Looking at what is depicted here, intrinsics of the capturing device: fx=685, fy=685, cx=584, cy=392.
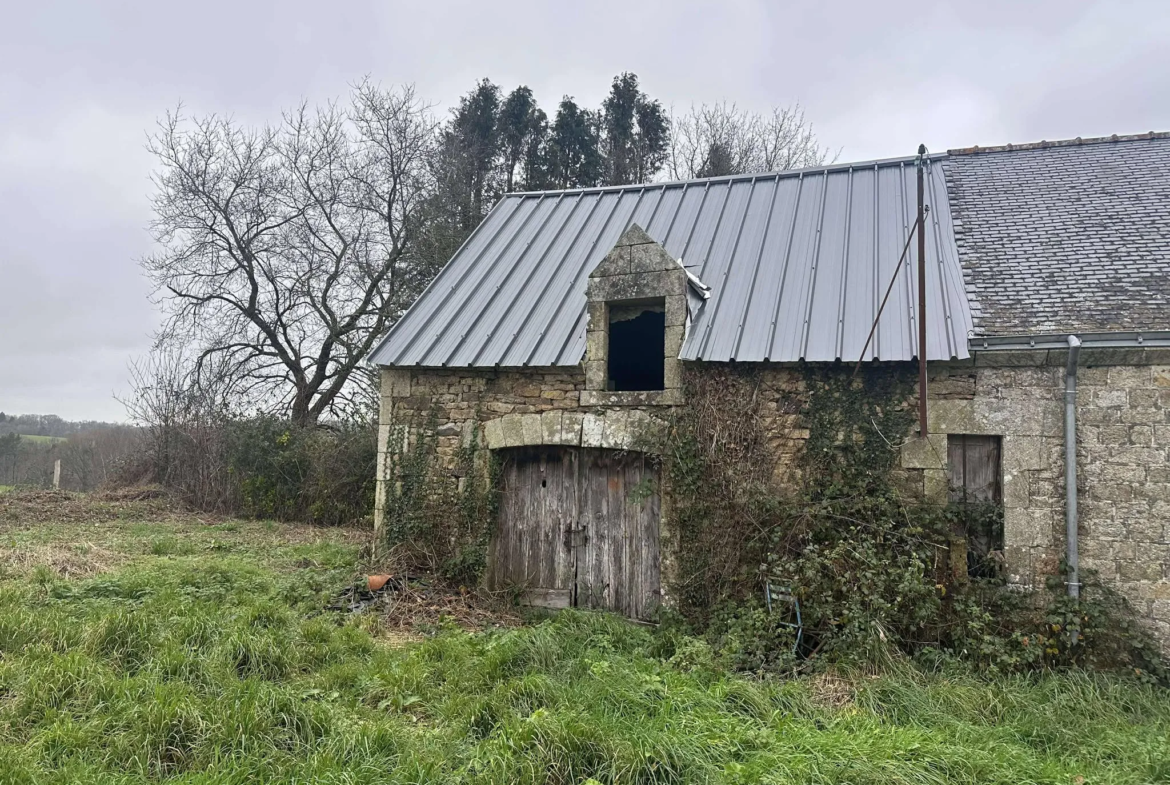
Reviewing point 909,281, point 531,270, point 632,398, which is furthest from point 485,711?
point 531,270

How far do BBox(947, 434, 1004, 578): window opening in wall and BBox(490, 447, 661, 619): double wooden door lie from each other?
2.73 m

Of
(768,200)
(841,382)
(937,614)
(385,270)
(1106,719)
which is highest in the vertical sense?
(385,270)

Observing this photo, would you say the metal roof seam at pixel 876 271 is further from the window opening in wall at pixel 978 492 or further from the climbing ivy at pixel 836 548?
the window opening in wall at pixel 978 492

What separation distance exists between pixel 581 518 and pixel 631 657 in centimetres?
190

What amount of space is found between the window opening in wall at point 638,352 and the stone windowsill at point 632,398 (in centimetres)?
164

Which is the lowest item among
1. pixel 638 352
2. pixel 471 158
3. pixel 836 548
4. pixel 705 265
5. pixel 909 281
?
pixel 836 548

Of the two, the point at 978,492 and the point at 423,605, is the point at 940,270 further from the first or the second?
the point at 423,605

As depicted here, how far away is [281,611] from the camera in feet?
19.7

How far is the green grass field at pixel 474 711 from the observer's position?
11.4ft

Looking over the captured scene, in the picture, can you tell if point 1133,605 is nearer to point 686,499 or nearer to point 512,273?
point 686,499

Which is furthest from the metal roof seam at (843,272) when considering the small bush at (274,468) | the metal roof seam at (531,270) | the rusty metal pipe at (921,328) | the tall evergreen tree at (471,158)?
the tall evergreen tree at (471,158)

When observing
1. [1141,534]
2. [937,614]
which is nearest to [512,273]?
[937,614]

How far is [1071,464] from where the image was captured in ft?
18.6

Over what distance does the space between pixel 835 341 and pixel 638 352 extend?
321cm
